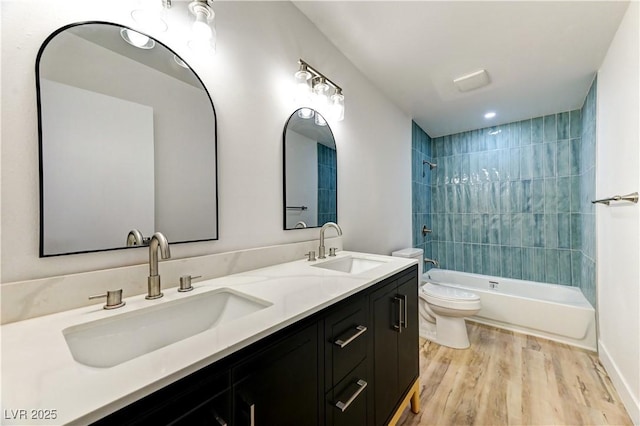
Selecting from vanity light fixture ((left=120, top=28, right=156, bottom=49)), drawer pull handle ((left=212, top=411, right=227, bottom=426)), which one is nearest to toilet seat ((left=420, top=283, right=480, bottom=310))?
drawer pull handle ((left=212, top=411, right=227, bottom=426))

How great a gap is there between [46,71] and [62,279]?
0.60 m

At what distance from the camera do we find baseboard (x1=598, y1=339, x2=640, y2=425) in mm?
1350

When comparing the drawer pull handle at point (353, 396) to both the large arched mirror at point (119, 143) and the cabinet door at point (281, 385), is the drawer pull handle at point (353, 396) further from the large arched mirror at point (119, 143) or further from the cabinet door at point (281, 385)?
the large arched mirror at point (119, 143)

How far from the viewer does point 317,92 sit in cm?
164

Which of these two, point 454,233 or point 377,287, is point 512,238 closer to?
point 454,233

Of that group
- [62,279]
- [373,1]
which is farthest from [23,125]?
[373,1]

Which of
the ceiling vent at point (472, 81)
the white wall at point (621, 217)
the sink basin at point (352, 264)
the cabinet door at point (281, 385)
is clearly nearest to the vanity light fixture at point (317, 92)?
the sink basin at point (352, 264)

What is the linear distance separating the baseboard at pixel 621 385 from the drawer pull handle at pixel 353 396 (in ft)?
5.25

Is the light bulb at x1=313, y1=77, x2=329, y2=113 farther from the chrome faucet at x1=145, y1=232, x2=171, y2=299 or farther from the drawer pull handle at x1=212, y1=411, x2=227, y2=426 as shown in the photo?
the drawer pull handle at x1=212, y1=411, x2=227, y2=426

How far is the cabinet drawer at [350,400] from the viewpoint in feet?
2.64

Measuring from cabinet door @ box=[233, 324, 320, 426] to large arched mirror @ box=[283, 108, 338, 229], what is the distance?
821mm

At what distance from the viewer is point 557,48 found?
5.81 ft

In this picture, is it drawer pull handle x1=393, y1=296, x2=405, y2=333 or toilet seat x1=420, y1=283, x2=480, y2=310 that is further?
toilet seat x1=420, y1=283, x2=480, y2=310

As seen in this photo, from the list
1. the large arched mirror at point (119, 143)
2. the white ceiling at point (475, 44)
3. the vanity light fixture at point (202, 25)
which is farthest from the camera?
the white ceiling at point (475, 44)
